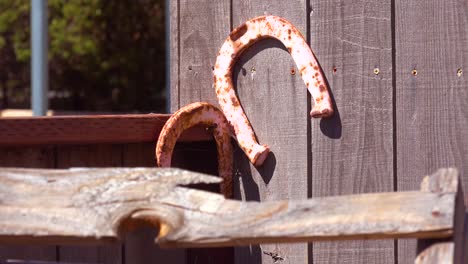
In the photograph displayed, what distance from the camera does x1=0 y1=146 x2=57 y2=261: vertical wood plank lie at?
7.34 feet

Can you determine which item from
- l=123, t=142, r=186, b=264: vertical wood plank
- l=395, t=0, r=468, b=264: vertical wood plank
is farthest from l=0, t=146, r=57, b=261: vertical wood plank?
l=395, t=0, r=468, b=264: vertical wood plank

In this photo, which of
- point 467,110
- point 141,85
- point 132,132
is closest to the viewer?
point 467,110

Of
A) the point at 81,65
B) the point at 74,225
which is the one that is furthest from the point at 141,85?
the point at 74,225

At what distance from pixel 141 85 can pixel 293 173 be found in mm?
8127

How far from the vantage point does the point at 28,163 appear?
2273 mm

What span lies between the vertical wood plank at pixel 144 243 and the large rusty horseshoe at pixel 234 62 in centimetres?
24

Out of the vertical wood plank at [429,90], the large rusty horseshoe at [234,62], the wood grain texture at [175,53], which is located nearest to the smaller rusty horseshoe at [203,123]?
the large rusty horseshoe at [234,62]

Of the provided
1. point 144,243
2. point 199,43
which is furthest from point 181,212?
point 199,43

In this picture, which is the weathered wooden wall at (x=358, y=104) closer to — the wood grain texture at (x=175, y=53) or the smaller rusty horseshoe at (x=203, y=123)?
the smaller rusty horseshoe at (x=203, y=123)

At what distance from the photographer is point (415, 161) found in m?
2.20

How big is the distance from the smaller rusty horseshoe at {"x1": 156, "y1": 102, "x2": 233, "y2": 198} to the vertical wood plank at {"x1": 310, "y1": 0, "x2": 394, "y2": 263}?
24 cm

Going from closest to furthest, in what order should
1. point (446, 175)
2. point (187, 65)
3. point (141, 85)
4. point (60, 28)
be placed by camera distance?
point (446, 175), point (187, 65), point (60, 28), point (141, 85)

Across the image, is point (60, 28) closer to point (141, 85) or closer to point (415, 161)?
point (141, 85)

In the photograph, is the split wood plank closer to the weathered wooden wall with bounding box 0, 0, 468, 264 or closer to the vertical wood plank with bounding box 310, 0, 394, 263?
the weathered wooden wall with bounding box 0, 0, 468, 264
